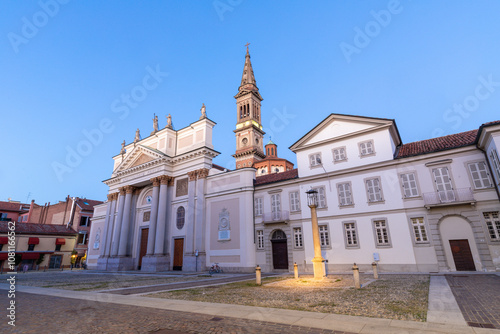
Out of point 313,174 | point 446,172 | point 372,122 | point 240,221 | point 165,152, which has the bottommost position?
point 240,221

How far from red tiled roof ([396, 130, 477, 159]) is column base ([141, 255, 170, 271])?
2578 cm

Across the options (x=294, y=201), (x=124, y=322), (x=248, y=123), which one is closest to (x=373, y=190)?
(x=294, y=201)

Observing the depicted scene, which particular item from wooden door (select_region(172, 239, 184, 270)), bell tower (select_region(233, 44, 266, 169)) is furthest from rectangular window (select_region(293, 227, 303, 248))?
bell tower (select_region(233, 44, 266, 169))

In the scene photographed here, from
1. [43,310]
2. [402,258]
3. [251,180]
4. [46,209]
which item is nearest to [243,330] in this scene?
[43,310]

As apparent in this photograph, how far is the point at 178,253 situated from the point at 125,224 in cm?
980

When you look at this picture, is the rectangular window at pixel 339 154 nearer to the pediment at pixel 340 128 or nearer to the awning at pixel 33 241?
the pediment at pixel 340 128

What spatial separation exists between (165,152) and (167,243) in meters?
11.5

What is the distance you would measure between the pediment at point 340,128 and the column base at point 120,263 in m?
25.3

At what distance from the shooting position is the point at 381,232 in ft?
66.1

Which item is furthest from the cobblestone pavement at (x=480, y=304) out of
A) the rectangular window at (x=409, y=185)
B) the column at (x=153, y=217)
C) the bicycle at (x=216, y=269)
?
the column at (x=153, y=217)

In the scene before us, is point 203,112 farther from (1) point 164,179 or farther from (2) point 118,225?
(2) point 118,225

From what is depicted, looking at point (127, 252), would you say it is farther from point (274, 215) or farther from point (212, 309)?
point (212, 309)

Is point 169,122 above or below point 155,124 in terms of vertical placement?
below

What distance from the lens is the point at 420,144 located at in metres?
22.0
